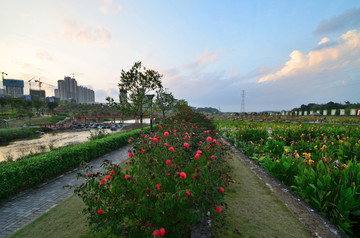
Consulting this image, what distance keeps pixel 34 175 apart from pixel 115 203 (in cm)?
559

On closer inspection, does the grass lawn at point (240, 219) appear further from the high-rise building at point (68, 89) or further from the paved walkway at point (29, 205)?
the high-rise building at point (68, 89)

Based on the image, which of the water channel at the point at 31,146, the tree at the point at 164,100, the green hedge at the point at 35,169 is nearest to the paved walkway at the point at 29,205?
the green hedge at the point at 35,169

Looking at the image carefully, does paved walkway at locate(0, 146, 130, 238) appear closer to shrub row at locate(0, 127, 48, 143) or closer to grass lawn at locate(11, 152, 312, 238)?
grass lawn at locate(11, 152, 312, 238)

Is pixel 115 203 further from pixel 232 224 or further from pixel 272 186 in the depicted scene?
pixel 272 186

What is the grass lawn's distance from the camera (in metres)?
2.51

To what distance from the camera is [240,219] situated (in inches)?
112

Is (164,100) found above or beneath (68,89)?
beneath

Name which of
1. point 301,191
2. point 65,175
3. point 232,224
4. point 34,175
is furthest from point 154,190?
point 65,175

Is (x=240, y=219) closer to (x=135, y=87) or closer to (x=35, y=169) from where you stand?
(x=35, y=169)

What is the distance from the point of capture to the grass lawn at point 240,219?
2506 millimetres

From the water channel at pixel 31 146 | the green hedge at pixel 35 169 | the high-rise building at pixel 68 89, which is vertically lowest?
the water channel at pixel 31 146

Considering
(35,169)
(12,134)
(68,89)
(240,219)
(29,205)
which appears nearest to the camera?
(240,219)

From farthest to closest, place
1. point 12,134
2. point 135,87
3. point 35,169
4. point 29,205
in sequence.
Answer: point 12,134, point 135,87, point 35,169, point 29,205

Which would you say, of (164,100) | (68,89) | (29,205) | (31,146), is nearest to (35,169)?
(29,205)
